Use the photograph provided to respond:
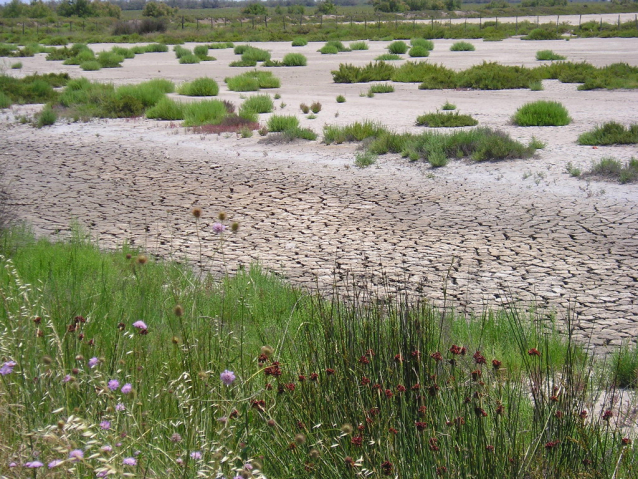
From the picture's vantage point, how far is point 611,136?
462 inches

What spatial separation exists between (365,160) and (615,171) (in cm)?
376

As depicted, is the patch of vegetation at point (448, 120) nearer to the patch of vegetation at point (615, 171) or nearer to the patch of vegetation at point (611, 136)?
the patch of vegetation at point (611, 136)

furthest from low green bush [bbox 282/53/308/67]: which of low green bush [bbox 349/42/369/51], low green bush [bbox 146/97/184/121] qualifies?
low green bush [bbox 146/97/184/121]

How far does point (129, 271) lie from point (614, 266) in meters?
4.63

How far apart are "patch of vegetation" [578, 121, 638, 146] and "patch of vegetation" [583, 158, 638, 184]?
1723 millimetres

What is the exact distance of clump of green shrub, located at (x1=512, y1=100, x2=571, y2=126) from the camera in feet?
45.6

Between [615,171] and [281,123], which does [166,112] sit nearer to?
[281,123]

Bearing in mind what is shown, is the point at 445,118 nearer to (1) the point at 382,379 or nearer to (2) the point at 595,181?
(2) the point at 595,181

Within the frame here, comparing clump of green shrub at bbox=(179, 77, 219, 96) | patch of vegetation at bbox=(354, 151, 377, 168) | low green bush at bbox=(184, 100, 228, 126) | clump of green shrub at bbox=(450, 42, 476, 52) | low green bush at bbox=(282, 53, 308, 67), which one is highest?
clump of green shrub at bbox=(450, 42, 476, 52)

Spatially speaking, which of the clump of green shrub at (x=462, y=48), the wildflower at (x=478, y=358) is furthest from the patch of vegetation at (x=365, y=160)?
the clump of green shrub at (x=462, y=48)

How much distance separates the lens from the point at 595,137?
39.1ft

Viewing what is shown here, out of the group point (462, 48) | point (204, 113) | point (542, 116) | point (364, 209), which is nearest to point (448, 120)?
point (542, 116)

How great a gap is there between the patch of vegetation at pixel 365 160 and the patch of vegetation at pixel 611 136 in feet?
12.6

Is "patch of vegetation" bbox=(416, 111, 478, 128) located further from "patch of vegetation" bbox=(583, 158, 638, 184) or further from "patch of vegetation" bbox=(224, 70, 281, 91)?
"patch of vegetation" bbox=(224, 70, 281, 91)
